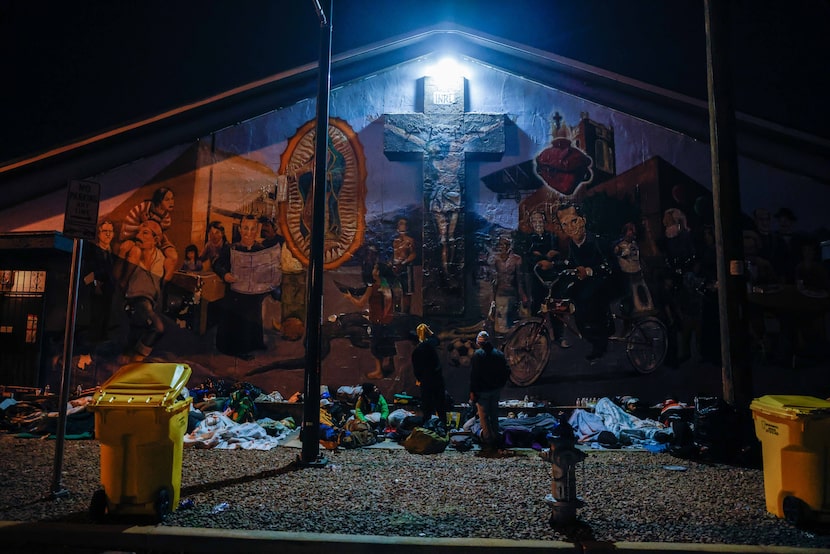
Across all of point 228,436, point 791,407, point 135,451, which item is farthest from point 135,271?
point 791,407

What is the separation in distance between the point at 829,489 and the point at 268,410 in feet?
29.4

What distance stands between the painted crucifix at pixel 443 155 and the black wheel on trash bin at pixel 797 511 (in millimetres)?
6998

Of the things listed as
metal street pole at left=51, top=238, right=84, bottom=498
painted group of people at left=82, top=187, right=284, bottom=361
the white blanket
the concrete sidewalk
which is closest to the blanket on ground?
the concrete sidewalk

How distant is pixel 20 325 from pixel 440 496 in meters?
10.9

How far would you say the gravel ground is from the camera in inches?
193

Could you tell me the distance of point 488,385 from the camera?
8.49 metres

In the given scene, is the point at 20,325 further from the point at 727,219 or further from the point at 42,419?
the point at 727,219

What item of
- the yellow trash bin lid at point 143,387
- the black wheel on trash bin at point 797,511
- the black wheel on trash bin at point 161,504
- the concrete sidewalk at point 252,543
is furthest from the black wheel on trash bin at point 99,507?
the black wheel on trash bin at point 797,511

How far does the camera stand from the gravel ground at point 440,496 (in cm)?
489

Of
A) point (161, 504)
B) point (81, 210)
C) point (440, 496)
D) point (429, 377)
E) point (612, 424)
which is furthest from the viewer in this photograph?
point (429, 377)

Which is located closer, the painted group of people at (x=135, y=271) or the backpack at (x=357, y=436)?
the backpack at (x=357, y=436)

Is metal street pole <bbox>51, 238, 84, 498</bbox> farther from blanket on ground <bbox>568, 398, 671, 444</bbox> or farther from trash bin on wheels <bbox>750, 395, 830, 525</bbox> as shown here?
blanket on ground <bbox>568, 398, 671, 444</bbox>

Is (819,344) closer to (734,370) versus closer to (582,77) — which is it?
(734,370)

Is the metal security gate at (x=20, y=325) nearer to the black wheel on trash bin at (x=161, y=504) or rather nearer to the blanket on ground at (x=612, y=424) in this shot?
the black wheel on trash bin at (x=161, y=504)
